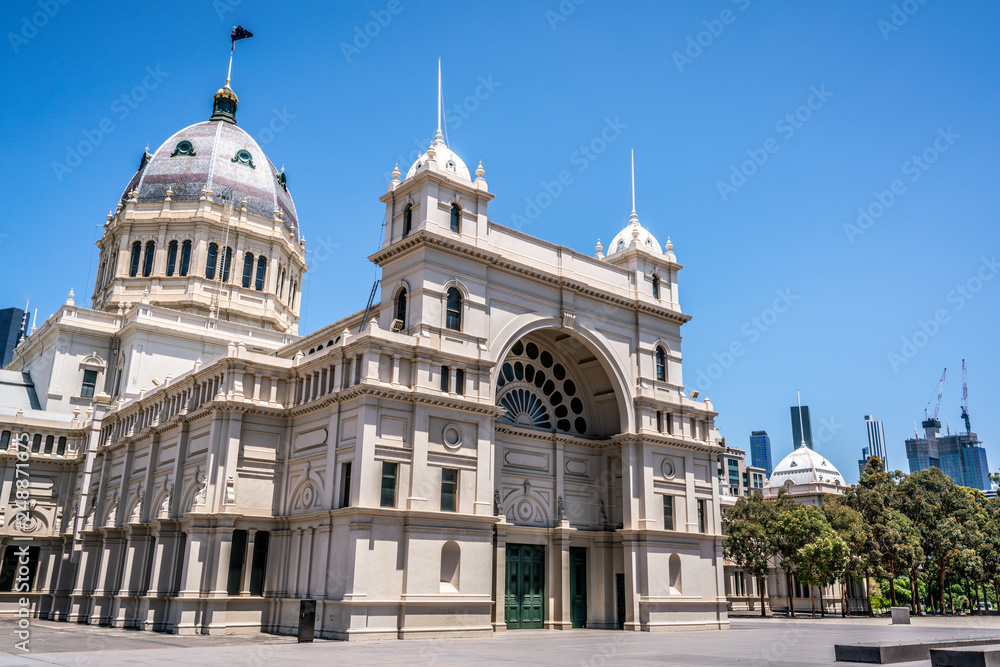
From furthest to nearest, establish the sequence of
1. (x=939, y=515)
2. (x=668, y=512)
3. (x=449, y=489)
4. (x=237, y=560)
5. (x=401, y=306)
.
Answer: (x=939, y=515) → (x=668, y=512) → (x=401, y=306) → (x=237, y=560) → (x=449, y=489)

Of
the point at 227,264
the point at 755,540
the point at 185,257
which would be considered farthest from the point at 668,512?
the point at 185,257

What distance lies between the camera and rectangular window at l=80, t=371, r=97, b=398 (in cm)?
6031

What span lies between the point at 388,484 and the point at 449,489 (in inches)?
124

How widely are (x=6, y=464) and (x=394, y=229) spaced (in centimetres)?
3529

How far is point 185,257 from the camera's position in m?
67.2

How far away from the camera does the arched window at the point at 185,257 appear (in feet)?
219

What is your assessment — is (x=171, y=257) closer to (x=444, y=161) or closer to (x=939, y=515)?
(x=444, y=161)

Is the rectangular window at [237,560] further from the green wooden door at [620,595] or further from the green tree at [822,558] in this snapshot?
the green tree at [822,558]

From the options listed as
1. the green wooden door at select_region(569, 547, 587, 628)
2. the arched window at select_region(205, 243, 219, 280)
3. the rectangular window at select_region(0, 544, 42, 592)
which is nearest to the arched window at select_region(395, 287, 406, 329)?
the green wooden door at select_region(569, 547, 587, 628)

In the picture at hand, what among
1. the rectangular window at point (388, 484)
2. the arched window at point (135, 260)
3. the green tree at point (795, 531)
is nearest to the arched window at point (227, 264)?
the arched window at point (135, 260)

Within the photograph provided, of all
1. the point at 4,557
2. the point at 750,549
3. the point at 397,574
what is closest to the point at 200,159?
the point at 4,557

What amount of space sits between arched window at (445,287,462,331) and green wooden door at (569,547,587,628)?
14640 mm

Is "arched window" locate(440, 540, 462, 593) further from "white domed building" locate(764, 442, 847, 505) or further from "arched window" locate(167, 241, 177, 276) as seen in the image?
"white domed building" locate(764, 442, 847, 505)

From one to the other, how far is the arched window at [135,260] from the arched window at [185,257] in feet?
12.5
